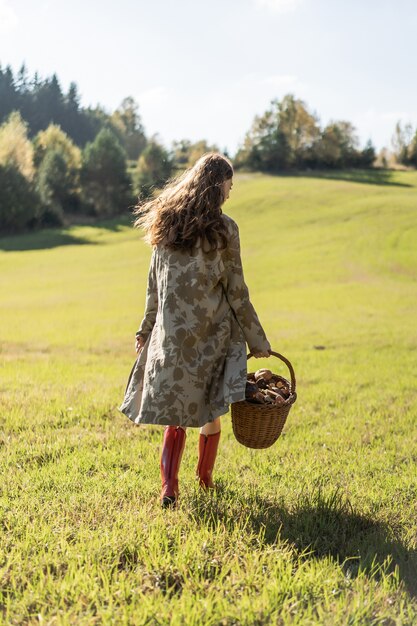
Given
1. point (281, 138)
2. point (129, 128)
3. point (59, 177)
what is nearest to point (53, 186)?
point (59, 177)

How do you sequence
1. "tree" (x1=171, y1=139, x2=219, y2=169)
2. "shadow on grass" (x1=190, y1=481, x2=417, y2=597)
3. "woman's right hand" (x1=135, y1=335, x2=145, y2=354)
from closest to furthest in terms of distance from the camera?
1. "shadow on grass" (x1=190, y1=481, x2=417, y2=597)
2. "woman's right hand" (x1=135, y1=335, x2=145, y2=354)
3. "tree" (x1=171, y1=139, x2=219, y2=169)

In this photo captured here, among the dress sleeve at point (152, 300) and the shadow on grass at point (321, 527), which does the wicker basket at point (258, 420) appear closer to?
the shadow on grass at point (321, 527)

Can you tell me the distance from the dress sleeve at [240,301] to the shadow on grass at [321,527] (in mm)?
1108

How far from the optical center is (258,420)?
4598mm

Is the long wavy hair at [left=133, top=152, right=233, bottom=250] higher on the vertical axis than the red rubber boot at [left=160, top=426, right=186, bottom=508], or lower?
higher

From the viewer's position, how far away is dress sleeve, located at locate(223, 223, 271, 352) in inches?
183

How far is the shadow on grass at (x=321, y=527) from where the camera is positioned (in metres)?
3.76

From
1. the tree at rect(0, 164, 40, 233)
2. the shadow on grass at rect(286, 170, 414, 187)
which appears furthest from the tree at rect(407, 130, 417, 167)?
the tree at rect(0, 164, 40, 233)

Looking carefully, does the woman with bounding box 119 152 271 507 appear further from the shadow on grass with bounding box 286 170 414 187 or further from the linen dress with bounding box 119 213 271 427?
the shadow on grass with bounding box 286 170 414 187

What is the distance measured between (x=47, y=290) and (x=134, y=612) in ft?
86.5

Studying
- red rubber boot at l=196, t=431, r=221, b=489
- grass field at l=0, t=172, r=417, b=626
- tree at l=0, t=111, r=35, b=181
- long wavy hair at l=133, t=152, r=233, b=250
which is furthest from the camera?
tree at l=0, t=111, r=35, b=181

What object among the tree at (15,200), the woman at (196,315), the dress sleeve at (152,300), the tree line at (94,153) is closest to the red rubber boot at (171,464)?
the woman at (196,315)

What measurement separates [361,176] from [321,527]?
7858 cm

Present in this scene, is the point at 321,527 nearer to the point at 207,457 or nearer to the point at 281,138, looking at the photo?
the point at 207,457
